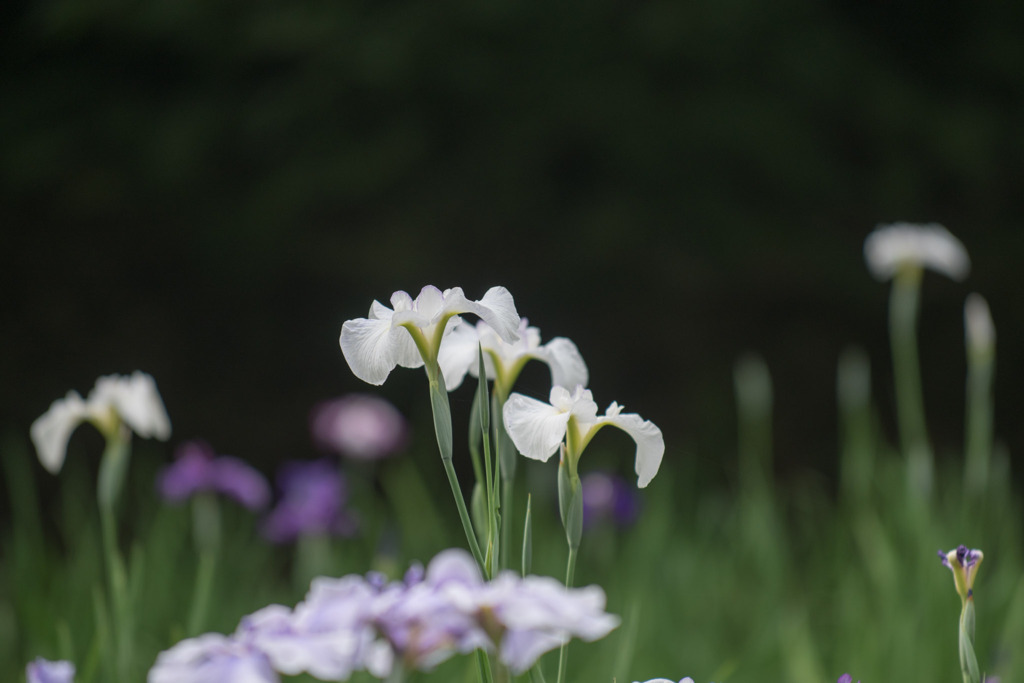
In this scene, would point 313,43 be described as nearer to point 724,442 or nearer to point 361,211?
point 361,211

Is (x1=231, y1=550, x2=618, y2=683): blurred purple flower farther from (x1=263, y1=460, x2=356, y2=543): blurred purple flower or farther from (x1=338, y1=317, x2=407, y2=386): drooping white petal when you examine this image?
(x1=263, y1=460, x2=356, y2=543): blurred purple flower

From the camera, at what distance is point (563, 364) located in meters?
0.63

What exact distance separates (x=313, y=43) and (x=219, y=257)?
69cm

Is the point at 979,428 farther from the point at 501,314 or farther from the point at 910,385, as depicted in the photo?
the point at 501,314

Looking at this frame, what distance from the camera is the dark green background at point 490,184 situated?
229 centimetres

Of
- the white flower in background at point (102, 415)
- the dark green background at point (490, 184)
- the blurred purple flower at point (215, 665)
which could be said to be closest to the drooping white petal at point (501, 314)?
the blurred purple flower at point (215, 665)

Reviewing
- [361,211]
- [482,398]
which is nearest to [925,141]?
[361,211]

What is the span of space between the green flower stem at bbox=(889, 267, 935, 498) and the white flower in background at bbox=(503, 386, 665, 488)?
109 cm

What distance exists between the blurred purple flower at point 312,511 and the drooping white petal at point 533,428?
115 cm

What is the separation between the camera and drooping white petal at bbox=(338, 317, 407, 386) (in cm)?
52

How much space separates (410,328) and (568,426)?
115mm

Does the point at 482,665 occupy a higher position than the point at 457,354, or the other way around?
the point at 457,354

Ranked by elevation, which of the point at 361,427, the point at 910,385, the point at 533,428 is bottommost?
the point at 533,428

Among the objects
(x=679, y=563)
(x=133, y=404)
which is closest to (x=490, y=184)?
(x=679, y=563)
